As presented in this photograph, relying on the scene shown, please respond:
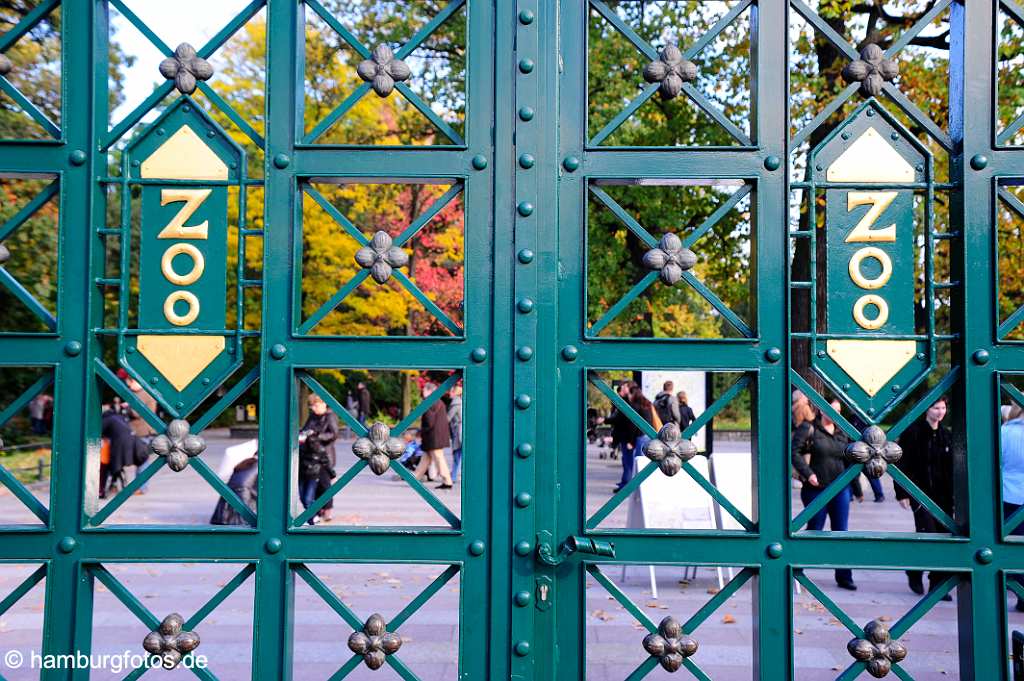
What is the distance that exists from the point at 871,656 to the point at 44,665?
8.77 ft

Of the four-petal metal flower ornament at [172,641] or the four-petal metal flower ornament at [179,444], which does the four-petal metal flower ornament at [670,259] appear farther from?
the four-petal metal flower ornament at [172,641]

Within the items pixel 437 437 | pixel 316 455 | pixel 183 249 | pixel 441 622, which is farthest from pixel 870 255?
pixel 437 437

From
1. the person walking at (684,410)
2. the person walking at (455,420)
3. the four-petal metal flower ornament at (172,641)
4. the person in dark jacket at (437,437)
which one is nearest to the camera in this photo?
the four-petal metal flower ornament at (172,641)

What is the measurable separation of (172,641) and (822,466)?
6738 mm

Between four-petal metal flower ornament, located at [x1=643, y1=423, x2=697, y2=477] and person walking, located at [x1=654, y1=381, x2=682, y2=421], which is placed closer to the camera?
four-petal metal flower ornament, located at [x1=643, y1=423, x2=697, y2=477]

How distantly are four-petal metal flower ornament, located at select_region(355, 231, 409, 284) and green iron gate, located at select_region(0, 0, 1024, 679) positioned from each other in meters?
0.01

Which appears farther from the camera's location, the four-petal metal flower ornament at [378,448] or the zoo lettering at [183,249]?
the zoo lettering at [183,249]

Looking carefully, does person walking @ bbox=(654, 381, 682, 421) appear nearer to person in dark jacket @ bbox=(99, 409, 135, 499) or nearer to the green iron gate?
person in dark jacket @ bbox=(99, 409, 135, 499)

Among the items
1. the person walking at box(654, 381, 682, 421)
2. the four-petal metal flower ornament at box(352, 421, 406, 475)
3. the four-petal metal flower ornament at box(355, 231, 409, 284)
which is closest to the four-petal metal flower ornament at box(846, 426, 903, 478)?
the four-petal metal flower ornament at box(352, 421, 406, 475)

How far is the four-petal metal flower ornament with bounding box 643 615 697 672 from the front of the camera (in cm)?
240

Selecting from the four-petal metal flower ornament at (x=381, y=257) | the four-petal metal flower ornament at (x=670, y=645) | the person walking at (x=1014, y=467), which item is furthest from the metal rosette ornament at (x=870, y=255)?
the person walking at (x=1014, y=467)

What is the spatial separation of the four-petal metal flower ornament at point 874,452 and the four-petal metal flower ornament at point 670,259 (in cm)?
77

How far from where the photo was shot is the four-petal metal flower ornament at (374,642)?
8.04 feet

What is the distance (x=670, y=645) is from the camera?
7.97 ft
